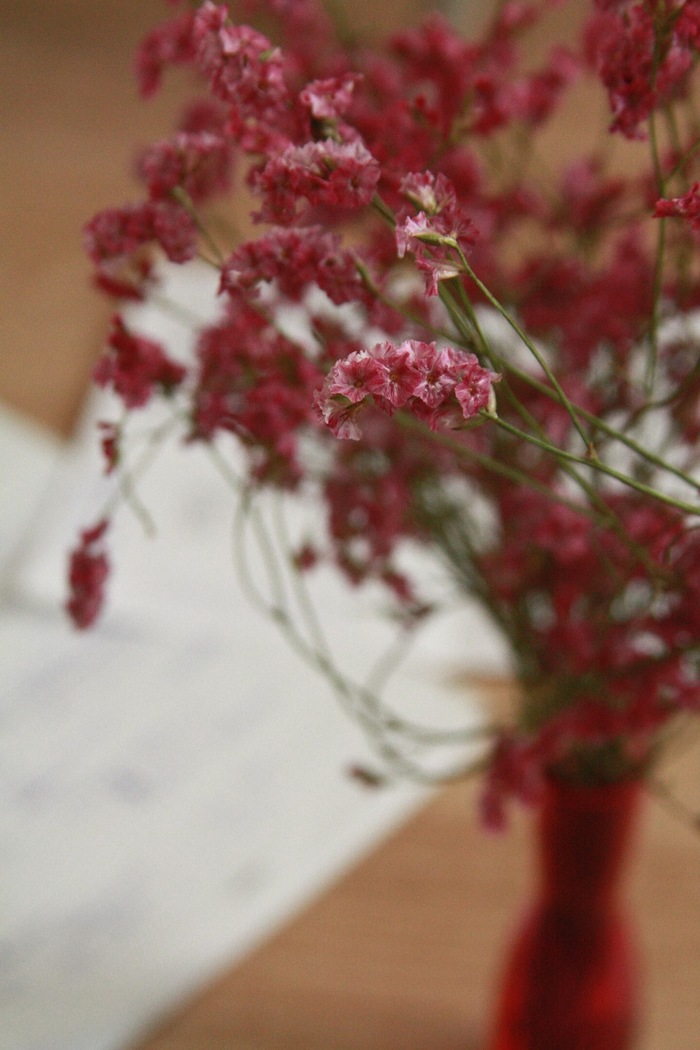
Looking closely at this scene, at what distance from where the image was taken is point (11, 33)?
1762 millimetres

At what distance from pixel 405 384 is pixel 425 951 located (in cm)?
57

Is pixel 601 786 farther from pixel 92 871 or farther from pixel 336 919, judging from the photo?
pixel 92 871

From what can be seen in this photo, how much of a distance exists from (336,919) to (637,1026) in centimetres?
22

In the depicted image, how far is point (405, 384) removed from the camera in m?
0.28

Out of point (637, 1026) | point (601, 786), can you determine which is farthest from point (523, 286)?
point (637, 1026)

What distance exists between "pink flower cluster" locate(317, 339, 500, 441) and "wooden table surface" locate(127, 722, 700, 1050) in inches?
17.6

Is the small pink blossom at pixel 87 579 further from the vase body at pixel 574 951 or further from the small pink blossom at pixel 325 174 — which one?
the vase body at pixel 574 951

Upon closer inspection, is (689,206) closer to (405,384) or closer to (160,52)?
(405,384)

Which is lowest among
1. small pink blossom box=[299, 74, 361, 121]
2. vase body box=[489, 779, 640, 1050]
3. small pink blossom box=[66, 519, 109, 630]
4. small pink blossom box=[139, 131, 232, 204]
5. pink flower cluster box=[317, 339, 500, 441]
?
vase body box=[489, 779, 640, 1050]

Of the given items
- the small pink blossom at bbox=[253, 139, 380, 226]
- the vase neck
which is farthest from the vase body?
the small pink blossom at bbox=[253, 139, 380, 226]

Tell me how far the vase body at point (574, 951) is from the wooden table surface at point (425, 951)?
0.12 feet

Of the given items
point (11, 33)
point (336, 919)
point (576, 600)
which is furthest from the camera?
point (11, 33)

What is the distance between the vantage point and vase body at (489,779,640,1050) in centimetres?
62

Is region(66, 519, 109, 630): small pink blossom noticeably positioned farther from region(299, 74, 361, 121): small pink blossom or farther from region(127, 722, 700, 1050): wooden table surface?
region(127, 722, 700, 1050): wooden table surface
